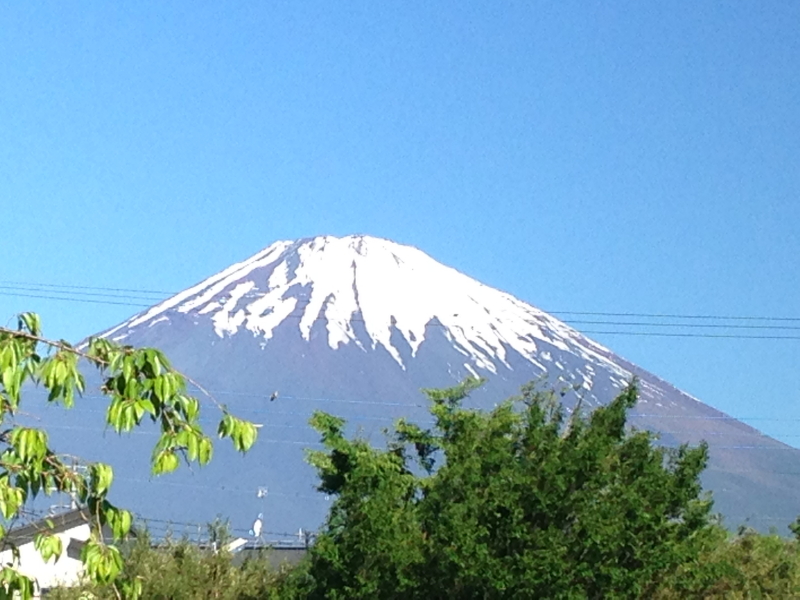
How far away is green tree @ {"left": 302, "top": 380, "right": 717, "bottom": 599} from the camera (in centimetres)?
2541

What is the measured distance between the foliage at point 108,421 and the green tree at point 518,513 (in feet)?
61.7

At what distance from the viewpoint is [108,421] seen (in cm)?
624

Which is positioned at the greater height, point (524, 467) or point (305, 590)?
point (524, 467)

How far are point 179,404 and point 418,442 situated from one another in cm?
2548

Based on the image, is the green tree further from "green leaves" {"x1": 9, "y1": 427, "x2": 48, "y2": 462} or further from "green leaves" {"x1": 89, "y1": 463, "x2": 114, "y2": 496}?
"green leaves" {"x1": 9, "y1": 427, "x2": 48, "y2": 462}

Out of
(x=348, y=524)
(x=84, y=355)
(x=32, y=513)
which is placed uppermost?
(x=348, y=524)

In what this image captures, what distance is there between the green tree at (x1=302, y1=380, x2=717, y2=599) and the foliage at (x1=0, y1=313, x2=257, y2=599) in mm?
18816

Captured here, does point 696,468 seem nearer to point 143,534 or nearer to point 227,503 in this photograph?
point 143,534

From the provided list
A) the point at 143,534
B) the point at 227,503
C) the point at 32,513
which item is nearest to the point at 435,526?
the point at 143,534

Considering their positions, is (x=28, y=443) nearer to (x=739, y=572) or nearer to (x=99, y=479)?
(x=99, y=479)

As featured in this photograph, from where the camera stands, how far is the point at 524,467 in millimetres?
27109

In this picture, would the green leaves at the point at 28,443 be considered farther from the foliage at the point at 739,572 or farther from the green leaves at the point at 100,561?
the foliage at the point at 739,572

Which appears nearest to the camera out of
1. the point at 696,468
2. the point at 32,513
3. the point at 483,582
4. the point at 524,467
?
the point at 32,513

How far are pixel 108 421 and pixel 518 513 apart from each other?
19969mm
